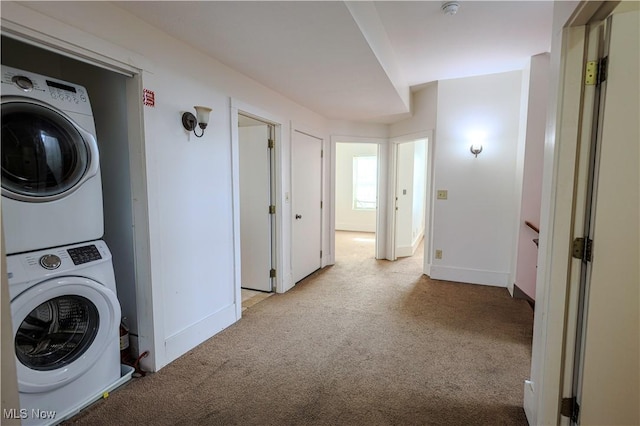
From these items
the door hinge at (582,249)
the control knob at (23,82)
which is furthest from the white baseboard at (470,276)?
the control knob at (23,82)

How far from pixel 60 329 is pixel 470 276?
402cm

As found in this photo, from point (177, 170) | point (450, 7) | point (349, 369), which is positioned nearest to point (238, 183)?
point (177, 170)

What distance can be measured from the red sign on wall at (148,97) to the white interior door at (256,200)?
1.47m

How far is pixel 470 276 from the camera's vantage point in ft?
13.1

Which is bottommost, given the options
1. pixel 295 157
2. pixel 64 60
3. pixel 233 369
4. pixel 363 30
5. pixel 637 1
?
pixel 233 369

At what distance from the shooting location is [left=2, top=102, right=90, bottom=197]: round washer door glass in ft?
4.90

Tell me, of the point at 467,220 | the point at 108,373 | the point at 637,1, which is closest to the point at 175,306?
the point at 108,373

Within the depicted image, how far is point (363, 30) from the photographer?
6.47 feet

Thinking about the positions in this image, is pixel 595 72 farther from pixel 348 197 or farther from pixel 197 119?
pixel 348 197

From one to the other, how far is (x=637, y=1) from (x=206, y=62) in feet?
7.74

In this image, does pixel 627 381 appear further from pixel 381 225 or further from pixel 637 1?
pixel 381 225

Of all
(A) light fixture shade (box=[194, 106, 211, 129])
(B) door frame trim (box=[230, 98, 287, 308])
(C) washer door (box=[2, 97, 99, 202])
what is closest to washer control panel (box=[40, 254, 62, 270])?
(C) washer door (box=[2, 97, 99, 202])

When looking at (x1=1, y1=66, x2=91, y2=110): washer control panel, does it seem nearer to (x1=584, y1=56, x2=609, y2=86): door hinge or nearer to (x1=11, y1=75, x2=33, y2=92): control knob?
(x1=11, y1=75, x2=33, y2=92): control knob

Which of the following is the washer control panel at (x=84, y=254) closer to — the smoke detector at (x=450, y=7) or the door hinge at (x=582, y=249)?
the door hinge at (x=582, y=249)
